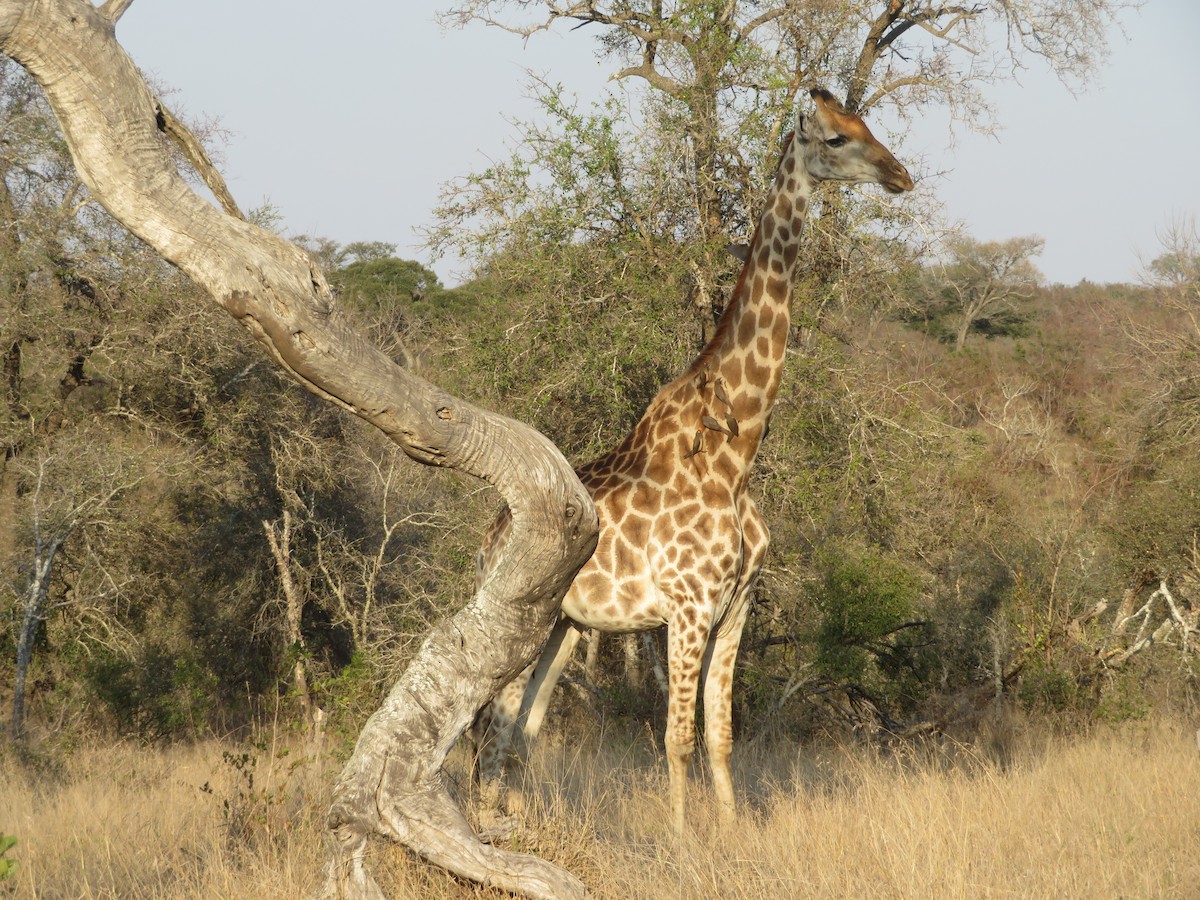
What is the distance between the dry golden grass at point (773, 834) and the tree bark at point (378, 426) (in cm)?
44

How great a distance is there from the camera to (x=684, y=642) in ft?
18.5

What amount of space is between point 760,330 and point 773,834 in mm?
2462

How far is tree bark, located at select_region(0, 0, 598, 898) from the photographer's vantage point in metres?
3.37

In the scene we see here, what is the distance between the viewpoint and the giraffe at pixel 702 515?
5.65m

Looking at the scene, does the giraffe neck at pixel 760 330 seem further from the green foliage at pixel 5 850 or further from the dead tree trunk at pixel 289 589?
the dead tree trunk at pixel 289 589

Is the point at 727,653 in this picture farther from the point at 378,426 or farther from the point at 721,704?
the point at 378,426

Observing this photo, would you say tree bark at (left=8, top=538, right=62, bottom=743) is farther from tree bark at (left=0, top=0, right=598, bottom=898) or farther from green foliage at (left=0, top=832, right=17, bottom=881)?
tree bark at (left=0, top=0, right=598, bottom=898)

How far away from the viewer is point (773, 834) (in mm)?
5211

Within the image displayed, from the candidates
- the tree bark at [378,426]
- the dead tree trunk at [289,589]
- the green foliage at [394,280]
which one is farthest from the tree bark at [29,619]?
the green foliage at [394,280]

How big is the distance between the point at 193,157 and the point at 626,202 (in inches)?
205

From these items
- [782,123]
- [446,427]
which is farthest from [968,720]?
[446,427]

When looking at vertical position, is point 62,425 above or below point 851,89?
below

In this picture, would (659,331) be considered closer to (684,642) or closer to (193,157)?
(684,642)

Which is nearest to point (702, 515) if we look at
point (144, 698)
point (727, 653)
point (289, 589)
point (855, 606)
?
point (727, 653)
